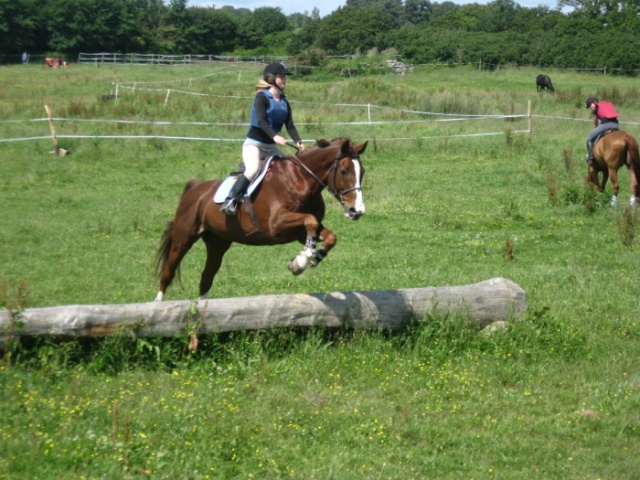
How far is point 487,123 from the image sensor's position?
100 feet

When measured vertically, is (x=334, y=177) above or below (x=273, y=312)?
above

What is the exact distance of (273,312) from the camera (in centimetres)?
805

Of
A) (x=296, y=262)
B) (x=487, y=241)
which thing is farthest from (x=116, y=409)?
(x=487, y=241)

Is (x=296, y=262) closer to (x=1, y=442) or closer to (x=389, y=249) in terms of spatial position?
(x=1, y=442)

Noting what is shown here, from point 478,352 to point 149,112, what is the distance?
984 inches

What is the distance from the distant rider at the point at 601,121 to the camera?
18.9 metres

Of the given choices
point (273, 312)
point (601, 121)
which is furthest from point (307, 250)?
point (601, 121)

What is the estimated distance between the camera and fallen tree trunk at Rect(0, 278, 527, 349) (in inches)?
288

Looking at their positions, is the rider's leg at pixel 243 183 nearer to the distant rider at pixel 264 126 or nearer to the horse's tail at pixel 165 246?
the distant rider at pixel 264 126

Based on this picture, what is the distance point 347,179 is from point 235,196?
1495mm

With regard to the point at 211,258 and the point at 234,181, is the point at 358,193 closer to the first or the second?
the point at 234,181

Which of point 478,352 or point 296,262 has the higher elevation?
point 296,262

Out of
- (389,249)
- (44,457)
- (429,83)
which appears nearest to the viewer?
(44,457)

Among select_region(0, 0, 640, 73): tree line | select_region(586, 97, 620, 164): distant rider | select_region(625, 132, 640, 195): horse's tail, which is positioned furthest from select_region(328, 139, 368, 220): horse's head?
select_region(0, 0, 640, 73): tree line
